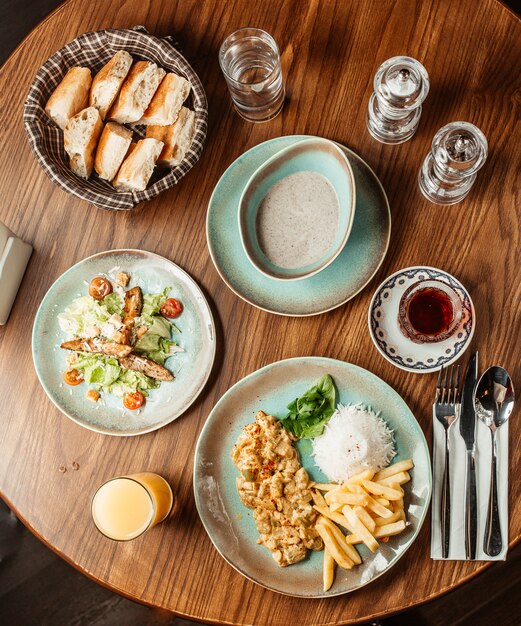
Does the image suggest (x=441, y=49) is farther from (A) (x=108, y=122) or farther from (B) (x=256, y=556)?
(B) (x=256, y=556)

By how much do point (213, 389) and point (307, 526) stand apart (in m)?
0.51

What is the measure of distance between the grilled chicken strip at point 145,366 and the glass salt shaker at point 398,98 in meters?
1.00

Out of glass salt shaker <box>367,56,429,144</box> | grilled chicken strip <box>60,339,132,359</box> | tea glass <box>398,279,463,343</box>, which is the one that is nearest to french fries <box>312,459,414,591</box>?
tea glass <box>398,279,463,343</box>

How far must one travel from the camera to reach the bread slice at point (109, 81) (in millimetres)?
1809

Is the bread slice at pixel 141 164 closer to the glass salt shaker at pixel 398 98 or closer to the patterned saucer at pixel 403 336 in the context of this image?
the glass salt shaker at pixel 398 98

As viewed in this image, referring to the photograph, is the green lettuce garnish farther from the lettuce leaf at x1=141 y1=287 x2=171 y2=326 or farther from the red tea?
the lettuce leaf at x1=141 y1=287 x2=171 y2=326

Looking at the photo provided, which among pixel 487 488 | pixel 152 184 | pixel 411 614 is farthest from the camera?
pixel 411 614

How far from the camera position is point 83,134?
5.94 feet

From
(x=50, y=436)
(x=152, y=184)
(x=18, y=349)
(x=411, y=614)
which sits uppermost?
(x=152, y=184)

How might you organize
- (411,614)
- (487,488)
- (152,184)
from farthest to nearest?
1. (411,614)
2. (152,184)
3. (487,488)

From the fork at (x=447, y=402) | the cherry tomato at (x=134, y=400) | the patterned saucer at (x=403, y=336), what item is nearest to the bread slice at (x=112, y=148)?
the cherry tomato at (x=134, y=400)

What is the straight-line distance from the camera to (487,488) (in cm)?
174

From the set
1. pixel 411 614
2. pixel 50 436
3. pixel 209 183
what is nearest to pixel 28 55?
pixel 209 183

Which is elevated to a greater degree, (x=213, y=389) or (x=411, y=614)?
(x=213, y=389)
